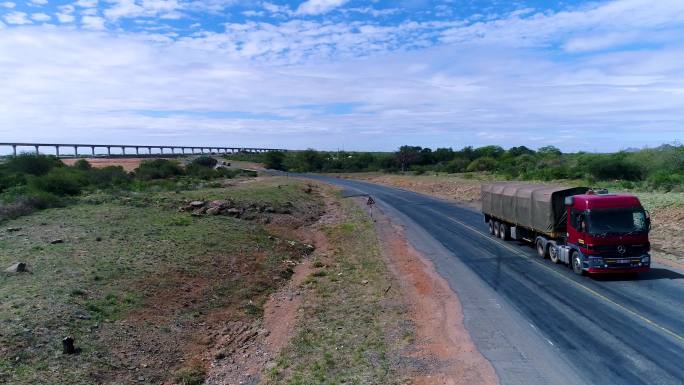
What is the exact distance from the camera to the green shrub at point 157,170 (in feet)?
264

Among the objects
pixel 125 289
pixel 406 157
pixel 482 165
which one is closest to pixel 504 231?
pixel 125 289

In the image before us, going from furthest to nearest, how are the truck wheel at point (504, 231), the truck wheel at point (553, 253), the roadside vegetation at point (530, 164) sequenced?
1. the roadside vegetation at point (530, 164)
2. the truck wheel at point (504, 231)
3. the truck wheel at point (553, 253)

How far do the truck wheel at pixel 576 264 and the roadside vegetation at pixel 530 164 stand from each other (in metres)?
27.1

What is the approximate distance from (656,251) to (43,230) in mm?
30358

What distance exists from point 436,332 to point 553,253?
427 inches

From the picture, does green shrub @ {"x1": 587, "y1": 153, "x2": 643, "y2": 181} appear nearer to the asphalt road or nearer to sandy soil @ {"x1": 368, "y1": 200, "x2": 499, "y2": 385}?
the asphalt road

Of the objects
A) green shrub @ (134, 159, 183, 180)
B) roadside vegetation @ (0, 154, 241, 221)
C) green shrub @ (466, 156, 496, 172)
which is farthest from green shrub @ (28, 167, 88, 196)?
green shrub @ (466, 156, 496, 172)

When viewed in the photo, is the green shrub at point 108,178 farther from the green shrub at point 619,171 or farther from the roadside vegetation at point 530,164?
the green shrub at point 619,171

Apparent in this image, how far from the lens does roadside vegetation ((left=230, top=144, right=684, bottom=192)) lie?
58928 mm

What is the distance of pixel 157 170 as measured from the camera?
8488 centimetres

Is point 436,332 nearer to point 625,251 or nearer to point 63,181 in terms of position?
point 625,251

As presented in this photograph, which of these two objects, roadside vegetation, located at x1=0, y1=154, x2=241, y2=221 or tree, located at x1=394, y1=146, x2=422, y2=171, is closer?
roadside vegetation, located at x1=0, y1=154, x2=241, y2=221

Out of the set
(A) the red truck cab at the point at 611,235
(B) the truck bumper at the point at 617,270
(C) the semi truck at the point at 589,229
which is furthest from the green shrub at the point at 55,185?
(B) the truck bumper at the point at 617,270

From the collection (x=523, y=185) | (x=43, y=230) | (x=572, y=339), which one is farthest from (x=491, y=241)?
(x=43, y=230)
